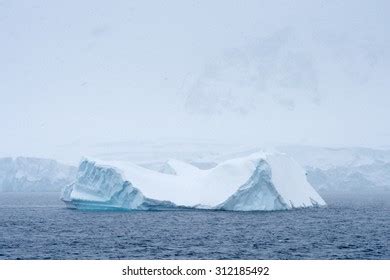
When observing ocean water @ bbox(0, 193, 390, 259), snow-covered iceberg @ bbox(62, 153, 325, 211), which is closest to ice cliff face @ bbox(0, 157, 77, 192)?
snow-covered iceberg @ bbox(62, 153, 325, 211)

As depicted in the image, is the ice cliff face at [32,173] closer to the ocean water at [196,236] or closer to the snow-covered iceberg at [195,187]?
the snow-covered iceberg at [195,187]

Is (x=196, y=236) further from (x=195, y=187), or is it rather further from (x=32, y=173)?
(x=32, y=173)

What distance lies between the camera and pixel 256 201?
5144cm

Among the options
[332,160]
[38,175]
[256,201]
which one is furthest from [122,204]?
[332,160]

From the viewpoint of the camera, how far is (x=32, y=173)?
112 meters

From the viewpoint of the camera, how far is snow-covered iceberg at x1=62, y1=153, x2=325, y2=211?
162ft

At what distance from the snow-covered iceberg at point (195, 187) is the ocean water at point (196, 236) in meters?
3.27

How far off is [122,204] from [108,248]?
24.2 meters

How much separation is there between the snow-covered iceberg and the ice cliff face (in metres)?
58.8

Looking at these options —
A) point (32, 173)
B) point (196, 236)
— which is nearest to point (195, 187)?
point (196, 236)

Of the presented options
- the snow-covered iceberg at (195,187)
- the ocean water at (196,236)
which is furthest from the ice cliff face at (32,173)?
the ocean water at (196,236)

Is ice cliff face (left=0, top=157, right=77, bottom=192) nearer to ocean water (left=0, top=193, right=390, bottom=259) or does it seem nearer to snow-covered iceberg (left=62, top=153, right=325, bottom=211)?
snow-covered iceberg (left=62, top=153, right=325, bottom=211)

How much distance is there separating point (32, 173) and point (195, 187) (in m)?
66.1

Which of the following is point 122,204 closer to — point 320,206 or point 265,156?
point 265,156
